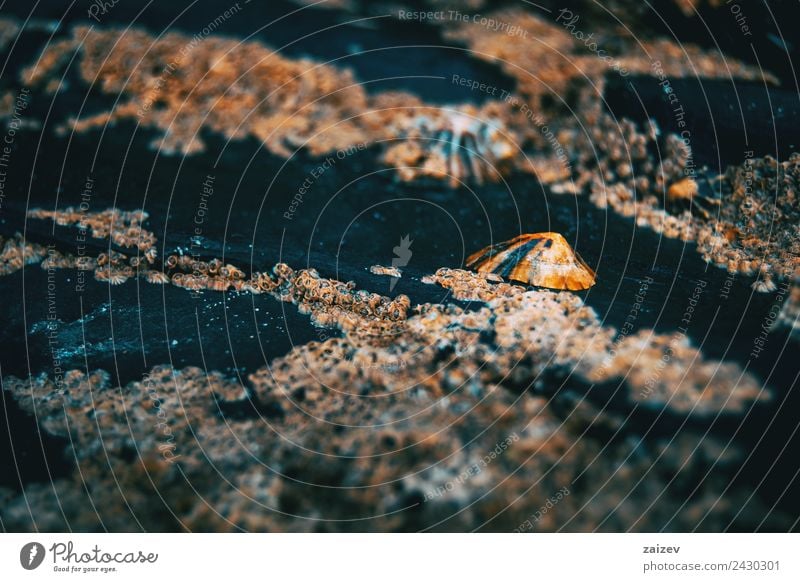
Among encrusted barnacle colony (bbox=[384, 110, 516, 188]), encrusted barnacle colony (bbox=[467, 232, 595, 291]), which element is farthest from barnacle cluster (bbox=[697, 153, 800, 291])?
encrusted barnacle colony (bbox=[384, 110, 516, 188])

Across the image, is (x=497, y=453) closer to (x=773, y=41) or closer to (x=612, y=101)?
(x=612, y=101)

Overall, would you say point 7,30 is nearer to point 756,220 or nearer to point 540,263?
point 540,263

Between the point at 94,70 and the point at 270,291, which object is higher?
the point at 94,70

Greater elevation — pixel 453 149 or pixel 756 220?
pixel 453 149

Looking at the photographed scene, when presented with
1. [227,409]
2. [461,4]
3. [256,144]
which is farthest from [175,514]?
[461,4]
